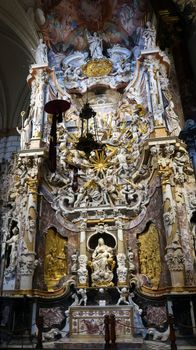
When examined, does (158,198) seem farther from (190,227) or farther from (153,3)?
(153,3)

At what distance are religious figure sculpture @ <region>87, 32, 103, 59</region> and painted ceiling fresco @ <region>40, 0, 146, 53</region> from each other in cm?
35

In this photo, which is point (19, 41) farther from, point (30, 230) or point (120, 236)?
point (120, 236)

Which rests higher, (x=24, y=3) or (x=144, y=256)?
(x=24, y=3)

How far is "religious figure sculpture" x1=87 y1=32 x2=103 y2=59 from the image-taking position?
13461mm

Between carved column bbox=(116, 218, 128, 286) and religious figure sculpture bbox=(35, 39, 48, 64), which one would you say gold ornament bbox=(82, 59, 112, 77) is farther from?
carved column bbox=(116, 218, 128, 286)

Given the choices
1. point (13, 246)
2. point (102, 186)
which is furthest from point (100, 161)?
point (13, 246)

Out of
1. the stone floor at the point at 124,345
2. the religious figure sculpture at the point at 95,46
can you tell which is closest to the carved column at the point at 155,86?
the religious figure sculpture at the point at 95,46

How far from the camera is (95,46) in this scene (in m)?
13.5

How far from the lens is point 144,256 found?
9.99 meters

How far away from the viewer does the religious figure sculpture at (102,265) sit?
9.60 meters

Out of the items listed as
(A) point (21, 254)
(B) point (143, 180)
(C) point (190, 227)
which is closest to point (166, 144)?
(B) point (143, 180)

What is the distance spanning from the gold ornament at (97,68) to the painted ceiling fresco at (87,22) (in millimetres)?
1218

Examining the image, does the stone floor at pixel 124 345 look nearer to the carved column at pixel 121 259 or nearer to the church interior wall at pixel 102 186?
the church interior wall at pixel 102 186

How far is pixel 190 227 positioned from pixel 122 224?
2.14m
